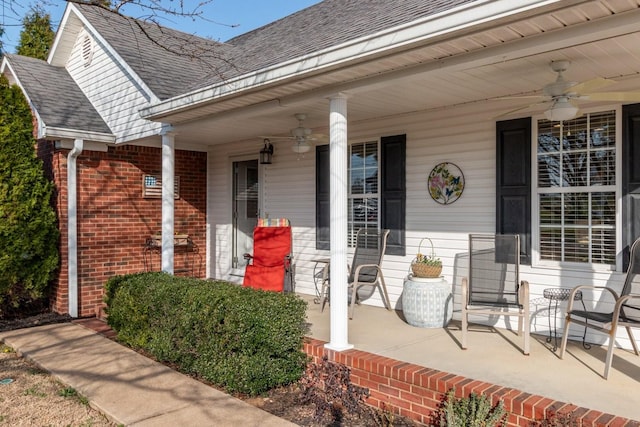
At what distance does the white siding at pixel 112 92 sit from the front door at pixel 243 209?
1.89 m

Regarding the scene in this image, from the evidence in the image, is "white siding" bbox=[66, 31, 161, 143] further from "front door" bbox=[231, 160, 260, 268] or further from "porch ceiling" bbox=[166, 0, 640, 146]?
"front door" bbox=[231, 160, 260, 268]

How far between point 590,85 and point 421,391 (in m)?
2.42

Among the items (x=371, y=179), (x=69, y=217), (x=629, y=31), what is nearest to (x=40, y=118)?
(x=69, y=217)

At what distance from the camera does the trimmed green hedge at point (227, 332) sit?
12.7ft

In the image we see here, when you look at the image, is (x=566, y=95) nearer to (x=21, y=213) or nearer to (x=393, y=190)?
(x=393, y=190)

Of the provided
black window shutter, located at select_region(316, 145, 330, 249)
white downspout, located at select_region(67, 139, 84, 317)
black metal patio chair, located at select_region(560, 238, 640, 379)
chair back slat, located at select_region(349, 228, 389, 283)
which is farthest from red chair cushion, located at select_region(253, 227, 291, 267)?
black metal patio chair, located at select_region(560, 238, 640, 379)

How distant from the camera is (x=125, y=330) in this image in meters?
5.25

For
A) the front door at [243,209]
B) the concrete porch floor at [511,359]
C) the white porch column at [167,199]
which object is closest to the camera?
the concrete porch floor at [511,359]

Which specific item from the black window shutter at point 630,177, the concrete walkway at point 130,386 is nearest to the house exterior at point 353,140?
the black window shutter at point 630,177

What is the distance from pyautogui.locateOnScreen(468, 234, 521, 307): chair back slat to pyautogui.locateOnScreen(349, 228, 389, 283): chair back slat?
3.79ft

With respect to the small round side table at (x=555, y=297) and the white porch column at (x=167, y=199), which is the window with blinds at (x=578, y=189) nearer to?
the small round side table at (x=555, y=297)

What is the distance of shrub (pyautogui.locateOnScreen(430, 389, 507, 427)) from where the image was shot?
2.87 m

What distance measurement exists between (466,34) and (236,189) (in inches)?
224

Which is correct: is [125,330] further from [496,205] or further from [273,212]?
[496,205]
